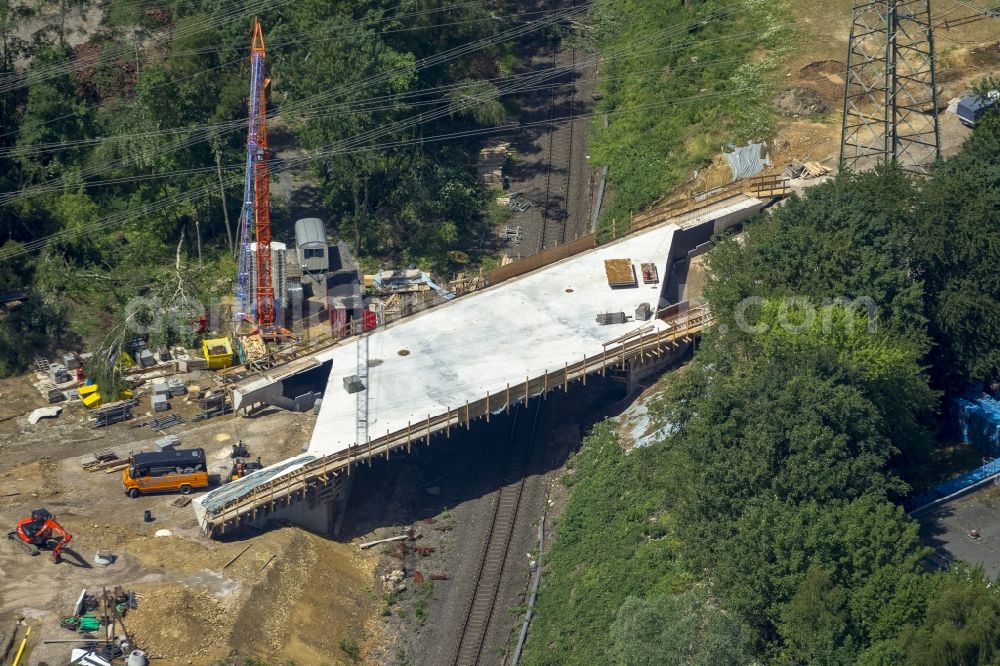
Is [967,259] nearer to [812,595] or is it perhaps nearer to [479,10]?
[812,595]

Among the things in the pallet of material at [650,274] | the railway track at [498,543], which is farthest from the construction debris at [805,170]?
the railway track at [498,543]

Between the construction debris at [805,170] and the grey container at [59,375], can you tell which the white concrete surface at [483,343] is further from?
the grey container at [59,375]

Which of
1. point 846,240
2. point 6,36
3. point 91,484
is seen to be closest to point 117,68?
point 6,36

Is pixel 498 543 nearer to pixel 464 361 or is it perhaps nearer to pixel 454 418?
pixel 454 418

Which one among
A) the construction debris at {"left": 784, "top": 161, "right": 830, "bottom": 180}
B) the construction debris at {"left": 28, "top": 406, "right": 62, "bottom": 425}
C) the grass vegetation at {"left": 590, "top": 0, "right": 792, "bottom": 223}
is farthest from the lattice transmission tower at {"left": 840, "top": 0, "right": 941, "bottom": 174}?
the construction debris at {"left": 28, "top": 406, "right": 62, "bottom": 425}

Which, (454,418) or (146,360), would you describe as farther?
(146,360)

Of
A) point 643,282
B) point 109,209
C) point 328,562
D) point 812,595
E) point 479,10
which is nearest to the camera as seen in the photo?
point 812,595

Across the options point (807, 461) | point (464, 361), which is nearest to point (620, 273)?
point (464, 361)
